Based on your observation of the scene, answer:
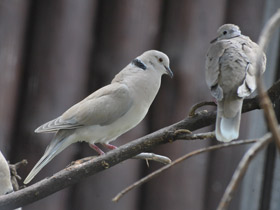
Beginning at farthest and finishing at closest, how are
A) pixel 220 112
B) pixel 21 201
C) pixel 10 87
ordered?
1. pixel 10 87
2. pixel 21 201
3. pixel 220 112

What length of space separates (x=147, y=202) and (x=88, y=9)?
3.02ft

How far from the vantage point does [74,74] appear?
237cm

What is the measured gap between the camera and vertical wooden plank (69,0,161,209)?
2.44m

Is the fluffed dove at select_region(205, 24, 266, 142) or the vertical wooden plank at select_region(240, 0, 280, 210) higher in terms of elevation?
the fluffed dove at select_region(205, 24, 266, 142)

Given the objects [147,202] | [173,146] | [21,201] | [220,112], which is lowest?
[147,202]

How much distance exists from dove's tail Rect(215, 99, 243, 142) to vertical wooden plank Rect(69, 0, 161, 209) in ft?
3.71

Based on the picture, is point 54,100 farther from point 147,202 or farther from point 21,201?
point 21,201

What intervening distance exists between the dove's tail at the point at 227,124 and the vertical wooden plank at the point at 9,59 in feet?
3.85

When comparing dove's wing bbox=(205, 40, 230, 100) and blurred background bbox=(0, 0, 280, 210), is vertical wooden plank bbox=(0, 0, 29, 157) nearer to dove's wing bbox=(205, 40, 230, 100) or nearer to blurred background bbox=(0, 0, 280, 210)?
blurred background bbox=(0, 0, 280, 210)

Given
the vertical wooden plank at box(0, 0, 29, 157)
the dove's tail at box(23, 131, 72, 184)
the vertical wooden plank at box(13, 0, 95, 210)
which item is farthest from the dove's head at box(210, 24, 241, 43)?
the vertical wooden plank at box(0, 0, 29, 157)

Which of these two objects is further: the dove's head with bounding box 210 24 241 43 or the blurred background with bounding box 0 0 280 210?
the blurred background with bounding box 0 0 280 210

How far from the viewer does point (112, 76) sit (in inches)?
96.5

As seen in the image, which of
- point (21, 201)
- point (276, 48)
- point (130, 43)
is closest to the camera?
point (21, 201)

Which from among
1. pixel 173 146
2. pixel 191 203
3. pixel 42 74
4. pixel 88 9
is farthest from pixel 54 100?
pixel 191 203
